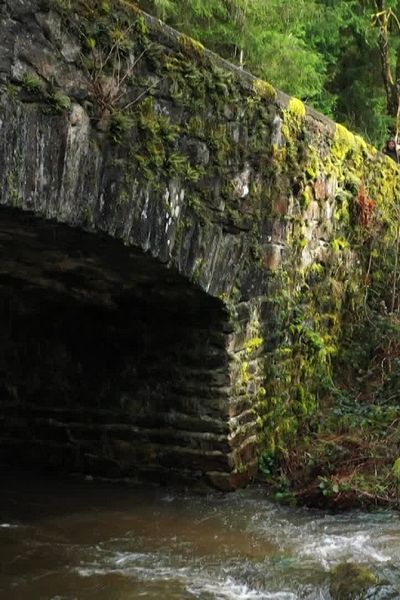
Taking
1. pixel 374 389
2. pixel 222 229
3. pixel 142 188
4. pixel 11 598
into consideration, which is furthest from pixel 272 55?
pixel 11 598

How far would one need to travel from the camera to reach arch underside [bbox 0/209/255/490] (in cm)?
532

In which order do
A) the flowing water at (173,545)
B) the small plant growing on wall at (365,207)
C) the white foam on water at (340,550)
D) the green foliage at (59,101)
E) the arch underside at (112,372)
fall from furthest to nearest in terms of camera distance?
the small plant growing on wall at (365,207) → the arch underside at (112,372) → the white foam on water at (340,550) → the flowing water at (173,545) → the green foliage at (59,101)

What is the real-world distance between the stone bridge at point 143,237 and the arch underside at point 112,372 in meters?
0.01

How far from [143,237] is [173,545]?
170 cm

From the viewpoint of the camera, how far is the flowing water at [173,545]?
385cm

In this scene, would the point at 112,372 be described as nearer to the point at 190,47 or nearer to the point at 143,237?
the point at 143,237

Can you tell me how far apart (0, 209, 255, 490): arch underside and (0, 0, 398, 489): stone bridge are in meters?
0.01

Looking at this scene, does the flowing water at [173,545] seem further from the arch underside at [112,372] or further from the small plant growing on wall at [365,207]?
the small plant growing on wall at [365,207]

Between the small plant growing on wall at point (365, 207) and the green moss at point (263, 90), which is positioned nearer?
the green moss at point (263, 90)

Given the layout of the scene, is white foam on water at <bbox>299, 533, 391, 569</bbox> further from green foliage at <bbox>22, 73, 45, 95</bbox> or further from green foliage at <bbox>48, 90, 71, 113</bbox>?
green foliage at <bbox>22, 73, 45, 95</bbox>

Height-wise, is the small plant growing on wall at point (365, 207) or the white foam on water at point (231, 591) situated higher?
the small plant growing on wall at point (365, 207)

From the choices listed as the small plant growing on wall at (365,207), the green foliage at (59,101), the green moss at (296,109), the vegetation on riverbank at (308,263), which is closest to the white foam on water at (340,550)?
the vegetation on riverbank at (308,263)

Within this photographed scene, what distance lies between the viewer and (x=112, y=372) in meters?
5.89

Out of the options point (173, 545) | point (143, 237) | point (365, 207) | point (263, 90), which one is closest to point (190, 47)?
point (263, 90)
